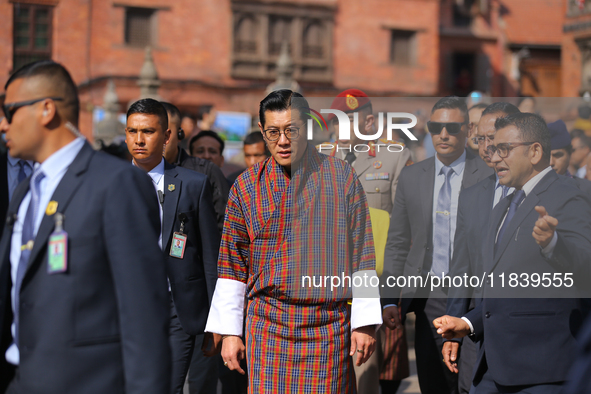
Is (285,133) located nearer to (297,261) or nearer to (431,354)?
(297,261)

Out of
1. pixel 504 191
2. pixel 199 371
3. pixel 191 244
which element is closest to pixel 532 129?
pixel 504 191

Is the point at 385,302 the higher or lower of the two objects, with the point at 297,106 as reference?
lower

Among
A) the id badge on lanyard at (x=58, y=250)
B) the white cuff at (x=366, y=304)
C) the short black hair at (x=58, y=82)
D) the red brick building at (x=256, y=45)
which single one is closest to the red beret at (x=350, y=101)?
the white cuff at (x=366, y=304)

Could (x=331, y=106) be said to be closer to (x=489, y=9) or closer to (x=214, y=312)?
(x=214, y=312)

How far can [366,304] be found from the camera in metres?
3.56

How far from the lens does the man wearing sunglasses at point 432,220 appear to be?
445 cm

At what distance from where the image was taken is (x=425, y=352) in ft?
15.8

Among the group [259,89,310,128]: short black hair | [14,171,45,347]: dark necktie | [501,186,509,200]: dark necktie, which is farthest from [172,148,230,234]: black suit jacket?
[14,171,45,347]: dark necktie

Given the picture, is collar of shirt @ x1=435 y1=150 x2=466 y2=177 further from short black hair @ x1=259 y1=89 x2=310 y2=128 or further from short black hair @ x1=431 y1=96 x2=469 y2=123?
short black hair @ x1=259 y1=89 x2=310 y2=128

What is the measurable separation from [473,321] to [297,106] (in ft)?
4.98

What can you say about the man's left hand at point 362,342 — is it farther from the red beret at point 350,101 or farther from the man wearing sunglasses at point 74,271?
the red beret at point 350,101

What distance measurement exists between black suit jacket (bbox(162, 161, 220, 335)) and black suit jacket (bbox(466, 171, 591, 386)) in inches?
67.8

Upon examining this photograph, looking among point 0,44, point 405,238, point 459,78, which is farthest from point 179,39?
point 405,238

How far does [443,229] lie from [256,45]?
23.9 m
